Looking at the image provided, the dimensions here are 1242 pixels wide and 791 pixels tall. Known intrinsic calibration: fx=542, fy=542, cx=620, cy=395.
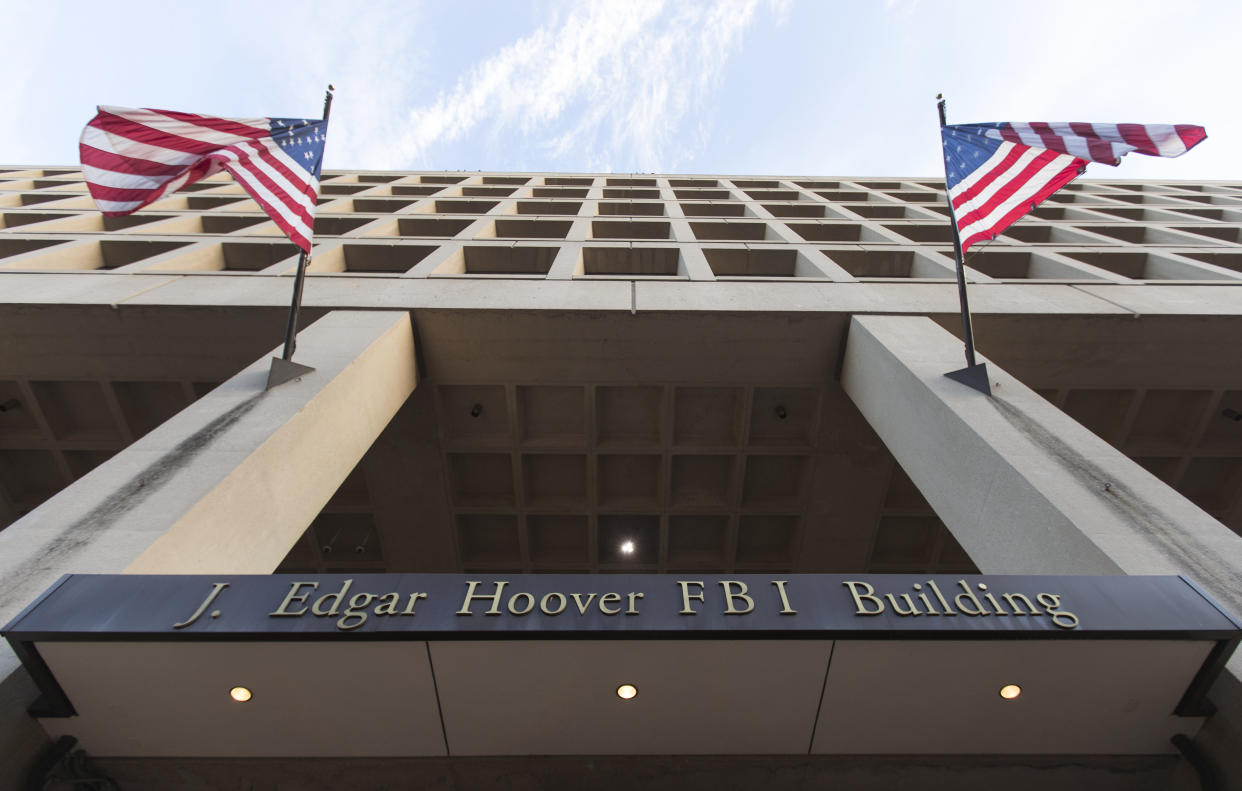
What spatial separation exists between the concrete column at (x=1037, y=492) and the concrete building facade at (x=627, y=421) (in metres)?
0.04

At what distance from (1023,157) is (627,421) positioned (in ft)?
25.9

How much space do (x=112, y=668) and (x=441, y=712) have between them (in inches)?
92.1

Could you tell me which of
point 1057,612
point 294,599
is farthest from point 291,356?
point 1057,612

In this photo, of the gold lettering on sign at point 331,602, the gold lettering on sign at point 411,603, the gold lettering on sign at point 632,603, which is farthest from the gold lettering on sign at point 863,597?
the gold lettering on sign at point 331,602

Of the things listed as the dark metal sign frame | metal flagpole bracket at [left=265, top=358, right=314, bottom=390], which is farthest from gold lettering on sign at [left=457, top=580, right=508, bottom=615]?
metal flagpole bracket at [left=265, top=358, right=314, bottom=390]

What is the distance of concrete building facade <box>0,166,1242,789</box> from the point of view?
4441 millimetres

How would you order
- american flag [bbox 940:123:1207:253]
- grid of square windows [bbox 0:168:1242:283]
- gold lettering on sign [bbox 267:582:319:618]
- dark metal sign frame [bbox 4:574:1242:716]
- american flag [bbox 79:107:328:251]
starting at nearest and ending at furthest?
1. dark metal sign frame [bbox 4:574:1242:716]
2. gold lettering on sign [bbox 267:582:319:618]
3. american flag [bbox 79:107:328:251]
4. american flag [bbox 940:123:1207:253]
5. grid of square windows [bbox 0:168:1242:283]

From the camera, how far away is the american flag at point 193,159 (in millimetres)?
6418

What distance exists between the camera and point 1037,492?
5703 mm

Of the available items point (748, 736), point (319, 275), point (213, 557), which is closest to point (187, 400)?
point (319, 275)

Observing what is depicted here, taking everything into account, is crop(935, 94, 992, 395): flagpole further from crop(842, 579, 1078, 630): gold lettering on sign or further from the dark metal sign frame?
crop(842, 579, 1078, 630): gold lettering on sign

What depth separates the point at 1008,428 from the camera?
6.71m

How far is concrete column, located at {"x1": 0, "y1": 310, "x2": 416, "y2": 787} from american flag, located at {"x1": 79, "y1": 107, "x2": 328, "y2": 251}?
208 centimetres

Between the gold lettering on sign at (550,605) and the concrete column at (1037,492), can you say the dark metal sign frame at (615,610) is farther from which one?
the concrete column at (1037,492)
